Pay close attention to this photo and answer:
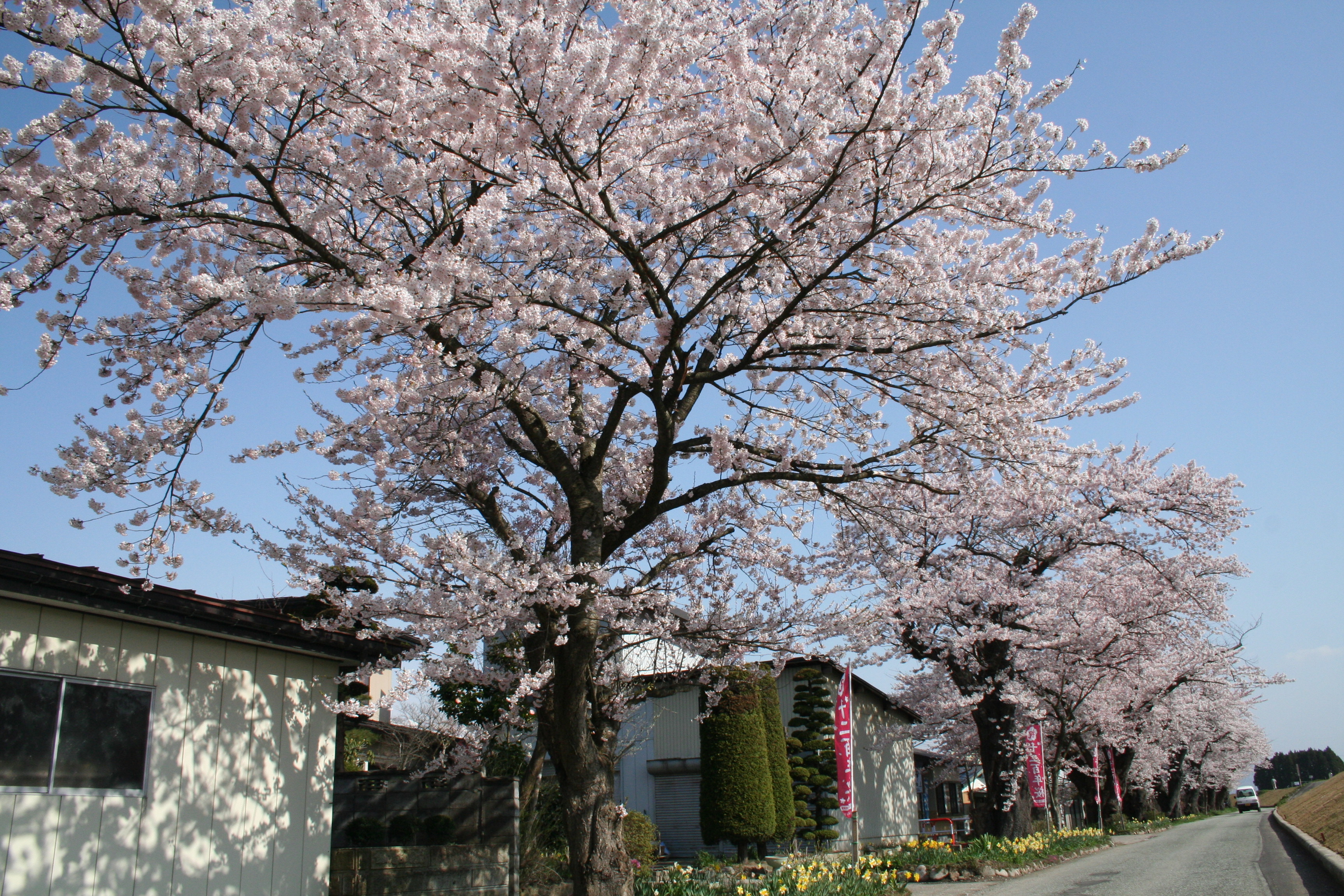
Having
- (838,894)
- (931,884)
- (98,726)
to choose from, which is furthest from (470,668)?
(931,884)

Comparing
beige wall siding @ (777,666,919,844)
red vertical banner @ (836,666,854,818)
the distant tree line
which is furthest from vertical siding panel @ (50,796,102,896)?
the distant tree line

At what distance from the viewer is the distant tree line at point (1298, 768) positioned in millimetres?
93375

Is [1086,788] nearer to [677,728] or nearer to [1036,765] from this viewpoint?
[1036,765]

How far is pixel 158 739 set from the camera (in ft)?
18.7

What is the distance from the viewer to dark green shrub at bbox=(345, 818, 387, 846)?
7.81 metres

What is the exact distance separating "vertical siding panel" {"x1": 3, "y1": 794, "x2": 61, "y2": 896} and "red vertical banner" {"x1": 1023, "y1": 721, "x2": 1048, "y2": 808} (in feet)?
55.7

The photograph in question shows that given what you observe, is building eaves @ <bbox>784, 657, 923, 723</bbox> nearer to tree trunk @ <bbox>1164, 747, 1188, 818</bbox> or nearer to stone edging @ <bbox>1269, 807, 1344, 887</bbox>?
stone edging @ <bbox>1269, 807, 1344, 887</bbox>

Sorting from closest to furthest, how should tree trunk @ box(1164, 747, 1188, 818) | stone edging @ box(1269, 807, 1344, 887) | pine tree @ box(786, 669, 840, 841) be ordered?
stone edging @ box(1269, 807, 1344, 887), pine tree @ box(786, 669, 840, 841), tree trunk @ box(1164, 747, 1188, 818)

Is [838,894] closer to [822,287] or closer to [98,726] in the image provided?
[822,287]

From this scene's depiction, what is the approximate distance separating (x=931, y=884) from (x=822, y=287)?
10.9m

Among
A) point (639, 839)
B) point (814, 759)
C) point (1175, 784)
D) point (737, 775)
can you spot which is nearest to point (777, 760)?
point (737, 775)

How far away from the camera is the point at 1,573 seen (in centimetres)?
471

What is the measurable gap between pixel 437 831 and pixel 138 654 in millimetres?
3913

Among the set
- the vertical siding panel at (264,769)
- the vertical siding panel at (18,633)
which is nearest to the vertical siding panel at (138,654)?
the vertical siding panel at (18,633)
